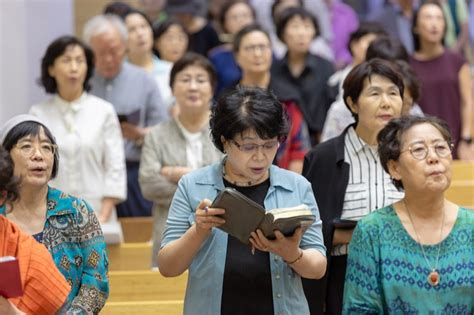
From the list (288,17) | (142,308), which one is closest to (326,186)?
(142,308)

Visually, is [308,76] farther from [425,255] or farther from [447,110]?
[425,255]

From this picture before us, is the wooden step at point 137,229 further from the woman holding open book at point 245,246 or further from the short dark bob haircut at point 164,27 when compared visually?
the woman holding open book at point 245,246

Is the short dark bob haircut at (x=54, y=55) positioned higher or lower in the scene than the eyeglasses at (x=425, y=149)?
higher

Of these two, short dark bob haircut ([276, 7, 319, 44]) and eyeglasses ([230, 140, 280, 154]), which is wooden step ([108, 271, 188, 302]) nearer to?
eyeglasses ([230, 140, 280, 154])

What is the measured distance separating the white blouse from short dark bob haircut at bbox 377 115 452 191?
226 centimetres

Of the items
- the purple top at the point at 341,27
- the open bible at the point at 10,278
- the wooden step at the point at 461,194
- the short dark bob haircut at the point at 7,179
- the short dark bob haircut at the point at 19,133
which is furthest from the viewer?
the purple top at the point at 341,27

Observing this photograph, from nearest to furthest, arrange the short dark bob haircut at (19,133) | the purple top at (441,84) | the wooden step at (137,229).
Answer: the short dark bob haircut at (19,133)
the wooden step at (137,229)
the purple top at (441,84)

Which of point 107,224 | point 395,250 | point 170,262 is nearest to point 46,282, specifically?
point 170,262

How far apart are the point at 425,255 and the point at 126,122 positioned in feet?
10.6

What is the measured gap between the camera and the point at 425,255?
174 inches

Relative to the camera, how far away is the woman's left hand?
4.09 meters

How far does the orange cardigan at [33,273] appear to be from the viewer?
4.05 meters

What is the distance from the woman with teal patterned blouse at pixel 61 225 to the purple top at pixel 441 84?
13.1 ft

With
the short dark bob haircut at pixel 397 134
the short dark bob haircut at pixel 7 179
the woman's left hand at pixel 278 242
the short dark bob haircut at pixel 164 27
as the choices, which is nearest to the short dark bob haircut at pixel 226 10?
the short dark bob haircut at pixel 164 27
